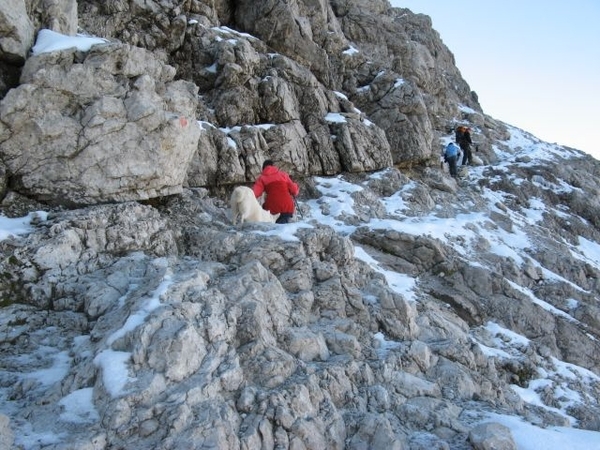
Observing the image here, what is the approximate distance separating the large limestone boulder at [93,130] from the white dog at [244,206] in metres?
1.68

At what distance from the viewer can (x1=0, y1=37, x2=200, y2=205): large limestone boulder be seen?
948cm

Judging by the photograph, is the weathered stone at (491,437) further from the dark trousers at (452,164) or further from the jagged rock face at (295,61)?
the dark trousers at (452,164)

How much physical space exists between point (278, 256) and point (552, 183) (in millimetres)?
22435

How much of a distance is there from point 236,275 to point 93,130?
514 cm

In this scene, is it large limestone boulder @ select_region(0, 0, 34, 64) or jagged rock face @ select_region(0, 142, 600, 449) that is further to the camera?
large limestone boulder @ select_region(0, 0, 34, 64)

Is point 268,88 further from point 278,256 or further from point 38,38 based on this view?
point 278,256

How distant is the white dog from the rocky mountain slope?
0.55 metres

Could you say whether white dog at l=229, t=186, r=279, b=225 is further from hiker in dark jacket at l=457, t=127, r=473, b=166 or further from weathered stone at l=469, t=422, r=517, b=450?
hiker in dark jacket at l=457, t=127, r=473, b=166

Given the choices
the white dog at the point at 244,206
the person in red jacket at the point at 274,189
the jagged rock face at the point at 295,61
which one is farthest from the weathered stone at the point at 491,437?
the jagged rock face at the point at 295,61

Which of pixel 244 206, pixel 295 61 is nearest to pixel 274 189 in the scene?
pixel 244 206

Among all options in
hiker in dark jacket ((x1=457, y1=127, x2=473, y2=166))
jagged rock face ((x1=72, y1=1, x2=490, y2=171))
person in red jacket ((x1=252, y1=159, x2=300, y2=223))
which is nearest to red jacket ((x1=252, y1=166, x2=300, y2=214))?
person in red jacket ((x1=252, y1=159, x2=300, y2=223))

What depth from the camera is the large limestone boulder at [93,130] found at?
9477mm

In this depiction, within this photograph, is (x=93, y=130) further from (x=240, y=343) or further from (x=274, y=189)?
(x=240, y=343)

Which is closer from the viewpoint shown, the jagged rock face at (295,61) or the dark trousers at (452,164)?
the jagged rock face at (295,61)
